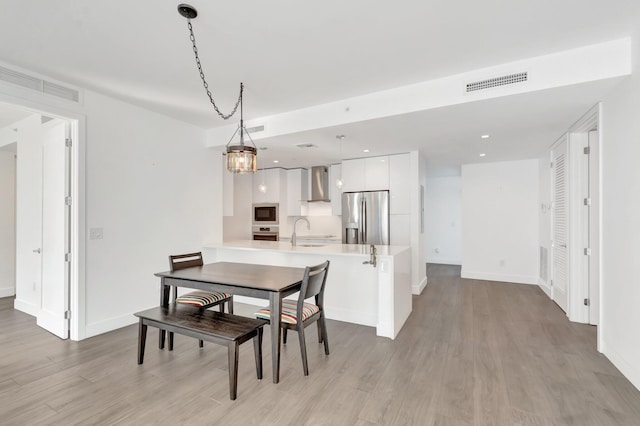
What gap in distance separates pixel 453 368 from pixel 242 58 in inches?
132

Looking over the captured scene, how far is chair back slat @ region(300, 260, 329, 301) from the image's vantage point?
8.29ft

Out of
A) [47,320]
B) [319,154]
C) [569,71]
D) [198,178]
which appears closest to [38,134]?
[198,178]

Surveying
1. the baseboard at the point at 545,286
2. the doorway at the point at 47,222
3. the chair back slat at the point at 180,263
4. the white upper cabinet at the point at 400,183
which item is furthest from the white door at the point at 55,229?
the baseboard at the point at 545,286

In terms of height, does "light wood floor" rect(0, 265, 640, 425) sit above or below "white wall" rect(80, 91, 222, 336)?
below

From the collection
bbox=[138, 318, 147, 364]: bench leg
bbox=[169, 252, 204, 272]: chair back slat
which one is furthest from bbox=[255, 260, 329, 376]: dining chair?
bbox=[169, 252, 204, 272]: chair back slat

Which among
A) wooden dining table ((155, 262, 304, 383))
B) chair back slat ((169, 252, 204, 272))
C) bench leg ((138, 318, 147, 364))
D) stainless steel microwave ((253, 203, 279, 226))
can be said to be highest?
stainless steel microwave ((253, 203, 279, 226))

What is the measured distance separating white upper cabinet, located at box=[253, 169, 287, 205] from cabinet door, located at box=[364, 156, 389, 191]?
2.08m

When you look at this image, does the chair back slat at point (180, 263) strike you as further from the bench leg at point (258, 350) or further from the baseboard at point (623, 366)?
the baseboard at point (623, 366)

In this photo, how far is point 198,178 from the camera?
15.7 feet

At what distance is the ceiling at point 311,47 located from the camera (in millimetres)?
2115

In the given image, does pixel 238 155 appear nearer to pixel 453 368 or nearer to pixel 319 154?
pixel 453 368

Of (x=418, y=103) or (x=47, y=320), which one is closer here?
(x=418, y=103)

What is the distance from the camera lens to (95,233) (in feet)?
11.5

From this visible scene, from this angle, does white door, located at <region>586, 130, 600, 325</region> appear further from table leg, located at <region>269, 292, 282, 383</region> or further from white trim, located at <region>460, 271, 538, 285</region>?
table leg, located at <region>269, 292, 282, 383</region>
